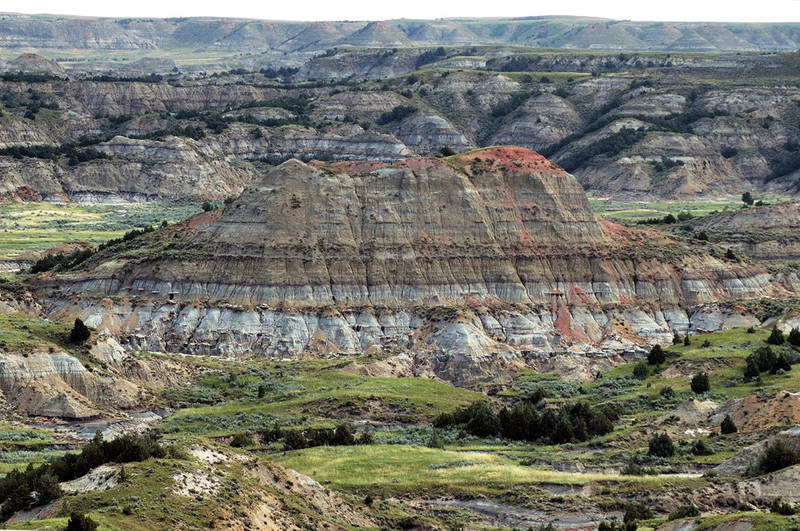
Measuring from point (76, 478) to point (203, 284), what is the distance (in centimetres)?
5961

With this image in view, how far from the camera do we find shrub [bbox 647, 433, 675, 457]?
3034 inches

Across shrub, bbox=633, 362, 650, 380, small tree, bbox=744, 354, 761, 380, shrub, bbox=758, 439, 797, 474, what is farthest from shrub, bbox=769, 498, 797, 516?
shrub, bbox=633, 362, 650, 380

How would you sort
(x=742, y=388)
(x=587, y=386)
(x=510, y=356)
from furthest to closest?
(x=510, y=356) → (x=587, y=386) → (x=742, y=388)

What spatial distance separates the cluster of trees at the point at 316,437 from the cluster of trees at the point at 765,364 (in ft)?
99.7

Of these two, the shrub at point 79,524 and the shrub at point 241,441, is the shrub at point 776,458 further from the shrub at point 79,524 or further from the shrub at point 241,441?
the shrub at point 79,524

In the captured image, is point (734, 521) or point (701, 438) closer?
point (734, 521)

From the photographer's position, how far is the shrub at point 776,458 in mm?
66750

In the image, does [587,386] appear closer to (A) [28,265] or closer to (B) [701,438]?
(B) [701,438]

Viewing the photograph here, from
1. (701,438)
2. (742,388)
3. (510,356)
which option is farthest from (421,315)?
(701,438)

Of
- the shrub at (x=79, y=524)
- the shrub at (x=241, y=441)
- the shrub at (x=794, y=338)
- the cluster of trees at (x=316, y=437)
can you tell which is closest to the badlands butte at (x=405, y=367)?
the shrub at (x=79, y=524)

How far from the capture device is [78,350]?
97.6 m

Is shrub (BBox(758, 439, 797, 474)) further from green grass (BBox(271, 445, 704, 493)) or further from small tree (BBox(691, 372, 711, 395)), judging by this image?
small tree (BBox(691, 372, 711, 395))

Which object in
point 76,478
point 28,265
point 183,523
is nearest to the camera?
point 183,523

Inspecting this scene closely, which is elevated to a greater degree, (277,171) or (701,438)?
(277,171)
